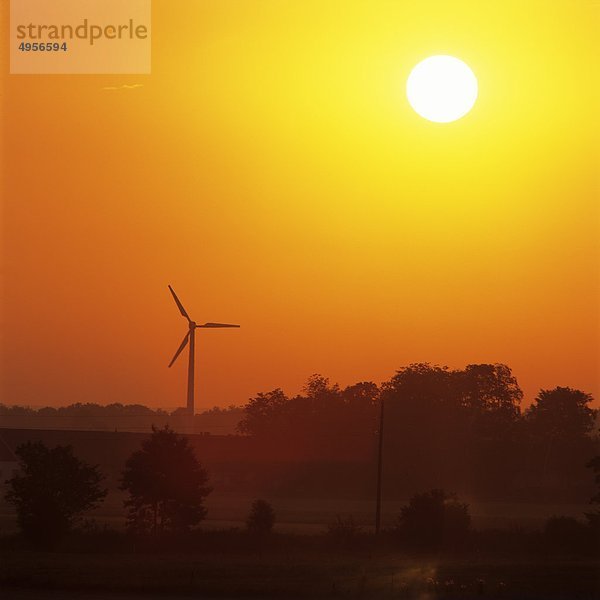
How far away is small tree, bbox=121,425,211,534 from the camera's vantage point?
2491 inches

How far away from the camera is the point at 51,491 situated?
61062 mm

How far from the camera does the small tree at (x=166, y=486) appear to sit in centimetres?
6328

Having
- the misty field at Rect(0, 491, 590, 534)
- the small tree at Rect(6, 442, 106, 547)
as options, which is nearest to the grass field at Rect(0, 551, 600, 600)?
the small tree at Rect(6, 442, 106, 547)

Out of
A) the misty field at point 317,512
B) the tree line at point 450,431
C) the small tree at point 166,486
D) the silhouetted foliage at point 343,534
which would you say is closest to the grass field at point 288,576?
the silhouetted foliage at point 343,534

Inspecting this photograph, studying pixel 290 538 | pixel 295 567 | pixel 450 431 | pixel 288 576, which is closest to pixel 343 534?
pixel 290 538

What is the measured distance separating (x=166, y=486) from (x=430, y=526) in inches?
594

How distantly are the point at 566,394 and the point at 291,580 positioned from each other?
381 feet

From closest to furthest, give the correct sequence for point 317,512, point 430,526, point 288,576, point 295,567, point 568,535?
point 288,576, point 295,567, point 430,526, point 568,535, point 317,512

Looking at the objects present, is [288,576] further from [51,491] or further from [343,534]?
[51,491]

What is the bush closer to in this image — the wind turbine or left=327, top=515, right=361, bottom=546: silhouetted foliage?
left=327, top=515, right=361, bottom=546: silhouetted foliage

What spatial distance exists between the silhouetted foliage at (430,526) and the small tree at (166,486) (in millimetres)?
11633

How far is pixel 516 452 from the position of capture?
122500 millimetres

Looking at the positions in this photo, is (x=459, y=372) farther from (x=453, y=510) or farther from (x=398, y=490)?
(x=453, y=510)

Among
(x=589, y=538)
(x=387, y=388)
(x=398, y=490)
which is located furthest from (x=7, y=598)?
(x=387, y=388)
